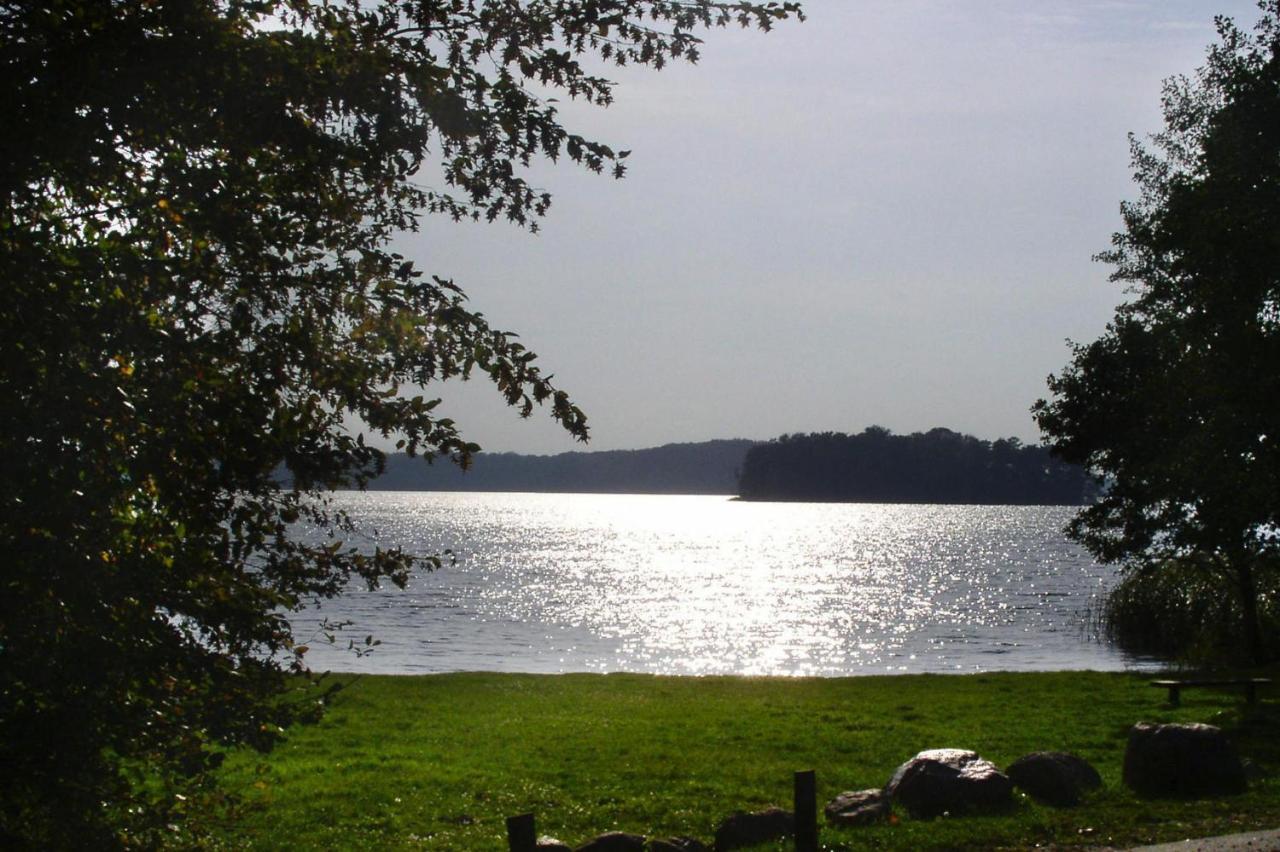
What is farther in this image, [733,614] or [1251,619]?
[733,614]

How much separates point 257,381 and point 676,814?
33.6 feet

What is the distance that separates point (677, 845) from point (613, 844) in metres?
0.73

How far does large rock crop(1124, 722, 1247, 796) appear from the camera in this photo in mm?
14703

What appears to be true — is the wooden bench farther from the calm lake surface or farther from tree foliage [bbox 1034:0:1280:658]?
the calm lake surface

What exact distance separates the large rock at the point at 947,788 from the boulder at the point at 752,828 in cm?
163

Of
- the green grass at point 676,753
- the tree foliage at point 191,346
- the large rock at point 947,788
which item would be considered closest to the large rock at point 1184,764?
the green grass at point 676,753

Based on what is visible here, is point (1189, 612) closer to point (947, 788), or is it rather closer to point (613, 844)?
point (947, 788)

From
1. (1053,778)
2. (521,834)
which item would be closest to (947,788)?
(1053,778)

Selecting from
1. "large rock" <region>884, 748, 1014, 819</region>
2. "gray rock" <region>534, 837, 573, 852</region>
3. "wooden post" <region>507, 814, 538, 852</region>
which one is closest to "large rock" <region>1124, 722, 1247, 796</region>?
"large rock" <region>884, 748, 1014, 819</region>

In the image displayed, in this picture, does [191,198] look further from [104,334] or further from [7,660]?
[7,660]

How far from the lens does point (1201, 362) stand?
797 inches

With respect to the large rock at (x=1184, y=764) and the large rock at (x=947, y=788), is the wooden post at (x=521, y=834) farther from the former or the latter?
the large rock at (x=1184, y=764)

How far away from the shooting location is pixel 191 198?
564 centimetres

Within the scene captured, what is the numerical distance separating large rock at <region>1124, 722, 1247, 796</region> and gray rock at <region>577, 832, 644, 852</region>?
6.81m
